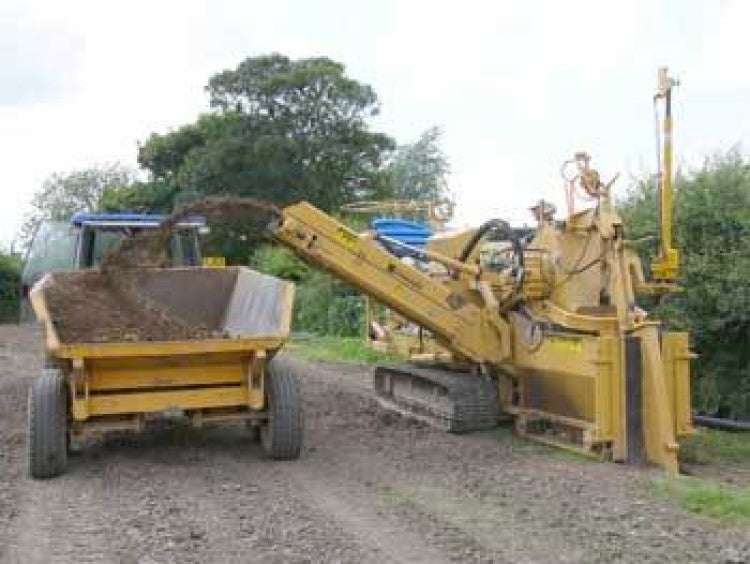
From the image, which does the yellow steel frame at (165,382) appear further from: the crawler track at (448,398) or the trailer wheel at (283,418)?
the crawler track at (448,398)

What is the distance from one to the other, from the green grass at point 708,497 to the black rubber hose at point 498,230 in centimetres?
266

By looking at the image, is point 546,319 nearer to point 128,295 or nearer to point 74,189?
point 128,295

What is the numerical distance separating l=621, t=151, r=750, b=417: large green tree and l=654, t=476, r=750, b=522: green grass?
3883 millimetres

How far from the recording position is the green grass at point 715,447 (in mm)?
9859

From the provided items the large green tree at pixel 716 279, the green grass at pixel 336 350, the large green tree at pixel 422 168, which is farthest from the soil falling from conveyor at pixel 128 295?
the large green tree at pixel 422 168

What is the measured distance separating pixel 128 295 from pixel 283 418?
6.89 ft

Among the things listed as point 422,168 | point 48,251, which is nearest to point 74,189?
point 422,168

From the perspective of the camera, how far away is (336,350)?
62.7ft

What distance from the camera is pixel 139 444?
9781 mm

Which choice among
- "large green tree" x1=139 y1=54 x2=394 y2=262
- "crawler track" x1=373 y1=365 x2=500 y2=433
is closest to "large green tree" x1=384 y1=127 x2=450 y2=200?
"large green tree" x1=139 y1=54 x2=394 y2=262

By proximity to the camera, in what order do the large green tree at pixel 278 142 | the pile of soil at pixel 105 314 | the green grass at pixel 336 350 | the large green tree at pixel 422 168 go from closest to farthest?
the pile of soil at pixel 105 314 < the green grass at pixel 336 350 < the large green tree at pixel 278 142 < the large green tree at pixel 422 168

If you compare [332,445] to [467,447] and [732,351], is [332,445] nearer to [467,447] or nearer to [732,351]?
[467,447]

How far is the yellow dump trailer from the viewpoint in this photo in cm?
842

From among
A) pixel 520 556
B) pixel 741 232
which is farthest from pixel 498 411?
pixel 520 556
